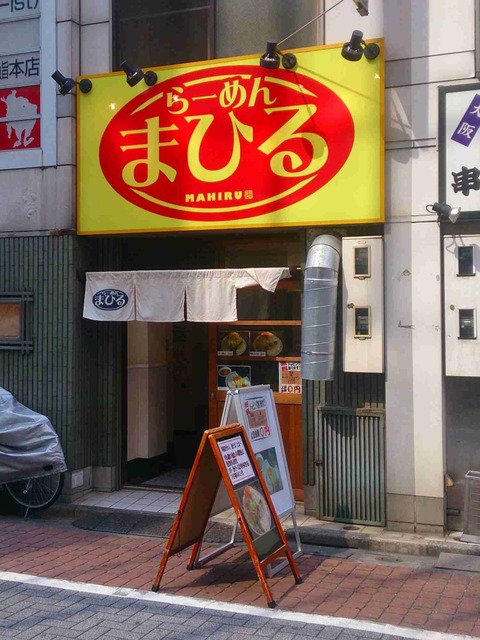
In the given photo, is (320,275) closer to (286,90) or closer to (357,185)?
(357,185)

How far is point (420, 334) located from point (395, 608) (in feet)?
10.00

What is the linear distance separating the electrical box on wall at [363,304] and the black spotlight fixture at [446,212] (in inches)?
25.8

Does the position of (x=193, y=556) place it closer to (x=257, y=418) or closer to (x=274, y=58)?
(x=257, y=418)

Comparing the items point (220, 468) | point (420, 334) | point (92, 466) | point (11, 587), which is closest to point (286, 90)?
point (420, 334)

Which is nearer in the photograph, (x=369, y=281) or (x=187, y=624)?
(x=187, y=624)

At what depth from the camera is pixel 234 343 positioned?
10.3 metres

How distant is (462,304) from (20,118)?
19.3 feet

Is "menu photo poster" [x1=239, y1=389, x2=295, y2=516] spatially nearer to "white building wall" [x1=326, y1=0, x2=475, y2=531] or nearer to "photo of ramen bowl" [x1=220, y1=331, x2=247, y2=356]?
"white building wall" [x1=326, y1=0, x2=475, y2=531]

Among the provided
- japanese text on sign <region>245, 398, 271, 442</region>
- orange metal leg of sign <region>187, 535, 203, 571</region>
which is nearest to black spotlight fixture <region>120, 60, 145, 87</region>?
japanese text on sign <region>245, 398, 271, 442</region>

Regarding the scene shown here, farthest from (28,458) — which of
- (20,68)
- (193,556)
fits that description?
(20,68)

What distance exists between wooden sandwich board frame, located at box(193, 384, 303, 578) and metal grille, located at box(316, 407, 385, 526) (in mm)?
1002

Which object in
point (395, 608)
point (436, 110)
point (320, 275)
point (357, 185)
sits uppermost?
point (436, 110)

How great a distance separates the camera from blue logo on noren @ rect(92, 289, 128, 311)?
987cm

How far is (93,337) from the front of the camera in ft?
34.0
